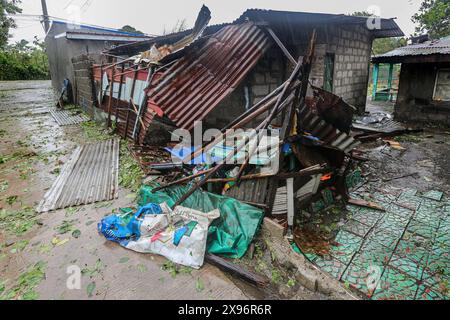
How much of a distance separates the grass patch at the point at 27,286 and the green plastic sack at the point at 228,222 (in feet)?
5.96

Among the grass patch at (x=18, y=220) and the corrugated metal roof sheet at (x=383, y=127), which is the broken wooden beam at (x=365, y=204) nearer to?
the corrugated metal roof sheet at (x=383, y=127)

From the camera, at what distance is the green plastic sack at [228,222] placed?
3.53 metres

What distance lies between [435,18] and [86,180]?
2843 cm

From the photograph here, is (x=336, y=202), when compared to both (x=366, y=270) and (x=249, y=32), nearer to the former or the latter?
(x=366, y=270)

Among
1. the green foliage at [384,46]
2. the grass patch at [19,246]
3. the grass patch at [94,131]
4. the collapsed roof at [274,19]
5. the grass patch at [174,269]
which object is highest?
the green foliage at [384,46]

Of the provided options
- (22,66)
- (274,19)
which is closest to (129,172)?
(274,19)

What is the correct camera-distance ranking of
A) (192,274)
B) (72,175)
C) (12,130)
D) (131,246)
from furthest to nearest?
(12,130), (72,175), (131,246), (192,274)

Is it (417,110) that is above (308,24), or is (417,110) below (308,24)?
below

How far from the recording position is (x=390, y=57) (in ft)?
34.9

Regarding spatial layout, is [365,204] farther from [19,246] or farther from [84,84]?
[84,84]

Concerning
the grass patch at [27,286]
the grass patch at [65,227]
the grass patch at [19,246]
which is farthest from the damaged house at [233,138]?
the grass patch at [19,246]

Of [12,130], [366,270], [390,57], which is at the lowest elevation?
[366,270]
